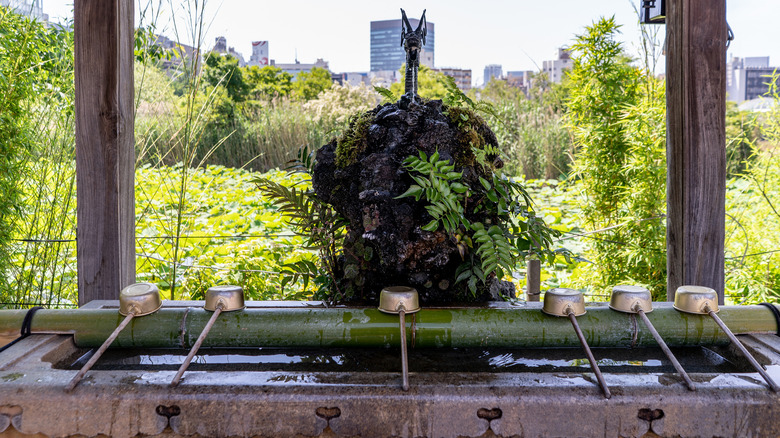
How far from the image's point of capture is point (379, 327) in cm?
128

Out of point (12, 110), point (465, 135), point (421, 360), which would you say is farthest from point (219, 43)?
point (421, 360)

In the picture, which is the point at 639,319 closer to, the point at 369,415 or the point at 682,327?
the point at 682,327

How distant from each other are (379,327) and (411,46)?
83 cm

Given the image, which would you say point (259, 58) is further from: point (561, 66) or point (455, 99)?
point (455, 99)

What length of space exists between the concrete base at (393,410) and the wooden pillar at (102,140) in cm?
92

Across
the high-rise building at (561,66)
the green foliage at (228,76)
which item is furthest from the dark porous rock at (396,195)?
the green foliage at (228,76)

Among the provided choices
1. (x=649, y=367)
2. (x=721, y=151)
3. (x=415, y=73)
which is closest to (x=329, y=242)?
(x=415, y=73)

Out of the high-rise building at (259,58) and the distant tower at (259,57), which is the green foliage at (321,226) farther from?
the high-rise building at (259,58)

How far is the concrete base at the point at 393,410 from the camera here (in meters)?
0.97

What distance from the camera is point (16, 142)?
8.42ft

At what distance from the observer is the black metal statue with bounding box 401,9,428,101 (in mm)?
1643

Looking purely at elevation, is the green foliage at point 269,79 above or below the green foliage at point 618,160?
above

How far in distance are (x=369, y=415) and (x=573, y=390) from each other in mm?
354

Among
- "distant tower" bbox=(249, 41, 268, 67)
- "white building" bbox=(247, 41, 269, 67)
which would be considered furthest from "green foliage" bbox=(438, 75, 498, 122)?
"white building" bbox=(247, 41, 269, 67)
